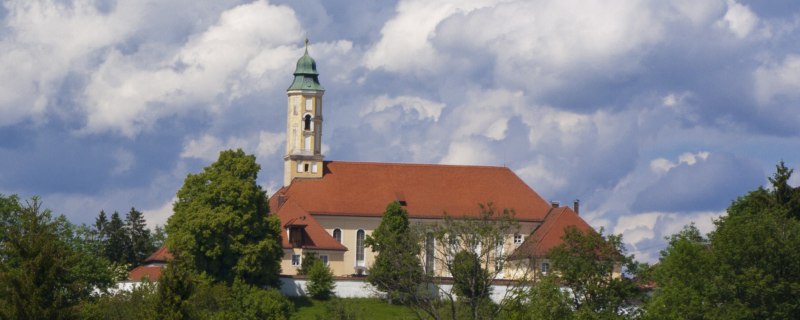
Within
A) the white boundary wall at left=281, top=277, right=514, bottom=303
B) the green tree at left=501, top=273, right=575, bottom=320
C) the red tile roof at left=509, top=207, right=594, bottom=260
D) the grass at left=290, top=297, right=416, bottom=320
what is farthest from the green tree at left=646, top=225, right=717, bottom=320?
the red tile roof at left=509, top=207, right=594, bottom=260

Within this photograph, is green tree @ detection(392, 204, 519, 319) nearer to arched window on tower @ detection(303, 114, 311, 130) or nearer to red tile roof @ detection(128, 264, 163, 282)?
red tile roof @ detection(128, 264, 163, 282)

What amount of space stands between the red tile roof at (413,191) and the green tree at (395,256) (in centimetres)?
441

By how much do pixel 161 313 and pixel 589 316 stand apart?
693 inches

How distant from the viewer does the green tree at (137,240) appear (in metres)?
113

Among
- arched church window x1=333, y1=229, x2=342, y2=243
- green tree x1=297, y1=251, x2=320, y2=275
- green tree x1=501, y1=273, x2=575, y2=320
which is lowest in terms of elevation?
green tree x1=501, y1=273, x2=575, y2=320

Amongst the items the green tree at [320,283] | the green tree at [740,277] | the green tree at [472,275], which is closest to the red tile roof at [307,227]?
the green tree at [320,283]

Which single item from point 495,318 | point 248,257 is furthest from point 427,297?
point 248,257

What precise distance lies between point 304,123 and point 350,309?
→ 29.0 metres

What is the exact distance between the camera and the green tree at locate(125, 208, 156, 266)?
11288 cm

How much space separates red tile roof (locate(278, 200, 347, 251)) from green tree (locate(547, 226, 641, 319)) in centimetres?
3334

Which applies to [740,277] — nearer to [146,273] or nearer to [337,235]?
[146,273]

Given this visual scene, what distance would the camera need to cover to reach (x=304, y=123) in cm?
11412

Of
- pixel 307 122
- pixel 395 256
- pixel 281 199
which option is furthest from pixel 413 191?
pixel 395 256

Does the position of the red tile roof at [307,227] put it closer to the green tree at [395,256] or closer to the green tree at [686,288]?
the green tree at [395,256]
